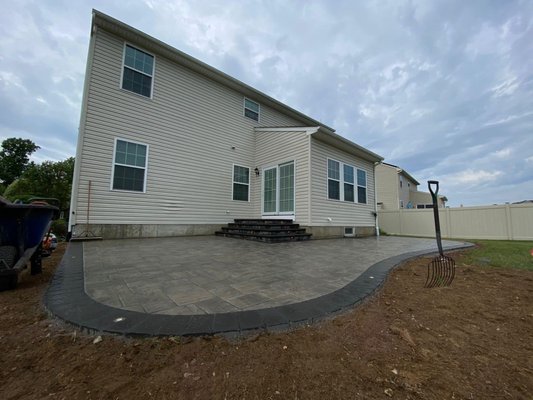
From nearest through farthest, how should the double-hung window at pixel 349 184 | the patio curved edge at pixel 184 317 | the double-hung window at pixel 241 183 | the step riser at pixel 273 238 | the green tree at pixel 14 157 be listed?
the patio curved edge at pixel 184 317, the step riser at pixel 273 238, the double-hung window at pixel 349 184, the double-hung window at pixel 241 183, the green tree at pixel 14 157

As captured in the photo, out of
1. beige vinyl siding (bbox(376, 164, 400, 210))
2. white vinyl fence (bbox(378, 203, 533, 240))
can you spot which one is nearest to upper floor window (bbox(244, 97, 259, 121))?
white vinyl fence (bbox(378, 203, 533, 240))

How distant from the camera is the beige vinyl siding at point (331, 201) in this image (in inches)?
300

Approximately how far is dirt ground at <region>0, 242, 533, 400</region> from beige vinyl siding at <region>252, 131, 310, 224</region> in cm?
576

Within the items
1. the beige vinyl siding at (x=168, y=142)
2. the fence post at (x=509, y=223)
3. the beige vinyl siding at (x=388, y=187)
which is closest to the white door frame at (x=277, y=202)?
the beige vinyl siding at (x=168, y=142)

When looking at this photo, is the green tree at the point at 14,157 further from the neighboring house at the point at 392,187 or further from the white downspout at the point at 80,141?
the neighboring house at the point at 392,187

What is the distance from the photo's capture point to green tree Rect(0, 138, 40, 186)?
80.6 ft

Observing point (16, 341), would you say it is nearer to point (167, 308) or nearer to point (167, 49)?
point (167, 308)

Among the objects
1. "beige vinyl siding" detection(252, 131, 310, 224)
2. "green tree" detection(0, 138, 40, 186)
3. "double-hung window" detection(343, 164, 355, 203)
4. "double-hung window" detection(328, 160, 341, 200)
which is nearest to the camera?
"beige vinyl siding" detection(252, 131, 310, 224)

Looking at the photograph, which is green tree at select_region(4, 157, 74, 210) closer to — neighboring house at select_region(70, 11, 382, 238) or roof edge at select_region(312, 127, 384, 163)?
neighboring house at select_region(70, 11, 382, 238)

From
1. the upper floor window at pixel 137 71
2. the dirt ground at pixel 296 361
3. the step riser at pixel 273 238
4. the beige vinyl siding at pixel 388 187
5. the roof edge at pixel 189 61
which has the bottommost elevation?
the dirt ground at pixel 296 361

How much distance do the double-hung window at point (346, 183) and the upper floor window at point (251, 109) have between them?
4.29m

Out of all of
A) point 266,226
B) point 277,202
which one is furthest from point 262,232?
point 277,202

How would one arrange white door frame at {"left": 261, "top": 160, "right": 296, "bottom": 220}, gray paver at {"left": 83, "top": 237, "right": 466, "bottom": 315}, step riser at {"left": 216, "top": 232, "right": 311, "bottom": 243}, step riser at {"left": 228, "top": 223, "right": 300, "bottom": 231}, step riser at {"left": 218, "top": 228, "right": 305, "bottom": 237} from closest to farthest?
gray paver at {"left": 83, "top": 237, "right": 466, "bottom": 315} → step riser at {"left": 216, "top": 232, "right": 311, "bottom": 243} → step riser at {"left": 218, "top": 228, "right": 305, "bottom": 237} → step riser at {"left": 228, "top": 223, "right": 300, "bottom": 231} → white door frame at {"left": 261, "top": 160, "right": 296, "bottom": 220}

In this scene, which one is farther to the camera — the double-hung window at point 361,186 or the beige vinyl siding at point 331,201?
the double-hung window at point 361,186
